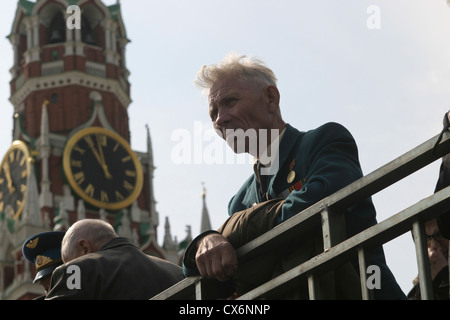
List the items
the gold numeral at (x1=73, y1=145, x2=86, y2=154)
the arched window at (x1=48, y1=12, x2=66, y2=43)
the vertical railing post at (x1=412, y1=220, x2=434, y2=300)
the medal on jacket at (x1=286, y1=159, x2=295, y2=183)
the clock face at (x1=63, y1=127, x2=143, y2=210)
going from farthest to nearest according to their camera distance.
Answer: the arched window at (x1=48, y1=12, x2=66, y2=43) → the gold numeral at (x1=73, y1=145, x2=86, y2=154) → the clock face at (x1=63, y1=127, x2=143, y2=210) → the medal on jacket at (x1=286, y1=159, x2=295, y2=183) → the vertical railing post at (x1=412, y1=220, x2=434, y2=300)

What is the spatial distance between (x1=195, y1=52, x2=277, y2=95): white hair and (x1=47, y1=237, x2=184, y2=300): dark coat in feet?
3.41

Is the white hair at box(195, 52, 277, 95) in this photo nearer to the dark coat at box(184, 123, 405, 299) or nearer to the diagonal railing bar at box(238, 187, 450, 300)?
the dark coat at box(184, 123, 405, 299)

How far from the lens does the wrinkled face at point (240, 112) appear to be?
6.07m

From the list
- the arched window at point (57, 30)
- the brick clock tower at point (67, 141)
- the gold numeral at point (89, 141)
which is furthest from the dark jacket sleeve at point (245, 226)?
the arched window at point (57, 30)

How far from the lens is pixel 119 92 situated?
2088 inches

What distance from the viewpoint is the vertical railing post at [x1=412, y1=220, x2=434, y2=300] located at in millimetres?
4598

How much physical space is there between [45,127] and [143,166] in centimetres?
459

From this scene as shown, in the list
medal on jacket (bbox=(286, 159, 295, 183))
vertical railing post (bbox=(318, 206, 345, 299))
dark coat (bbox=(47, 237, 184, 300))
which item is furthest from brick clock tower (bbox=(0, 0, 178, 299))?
vertical railing post (bbox=(318, 206, 345, 299))

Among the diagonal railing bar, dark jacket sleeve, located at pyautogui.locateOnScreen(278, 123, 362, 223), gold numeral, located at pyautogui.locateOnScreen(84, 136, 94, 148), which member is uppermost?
gold numeral, located at pyautogui.locateOnScreen(84, 136, 94, 148)

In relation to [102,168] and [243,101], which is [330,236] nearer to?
[243,101]

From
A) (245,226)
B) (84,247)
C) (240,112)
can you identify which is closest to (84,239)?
(84,247)

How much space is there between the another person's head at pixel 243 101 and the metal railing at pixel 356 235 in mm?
828

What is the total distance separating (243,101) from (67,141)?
42.8 m
